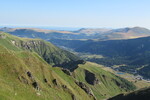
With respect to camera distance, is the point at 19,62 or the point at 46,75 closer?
the point at 19,62

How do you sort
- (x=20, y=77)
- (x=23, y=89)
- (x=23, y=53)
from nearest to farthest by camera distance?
(x=23, y=89) < (x=20, y=77) < (x=23, y=53)

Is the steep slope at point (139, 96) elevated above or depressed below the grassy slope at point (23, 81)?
below

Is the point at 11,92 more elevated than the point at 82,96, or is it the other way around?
the point at 11,92

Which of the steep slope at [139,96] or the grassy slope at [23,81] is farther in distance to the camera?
the steep slope at [139,96]

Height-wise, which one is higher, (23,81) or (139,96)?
(23,81)

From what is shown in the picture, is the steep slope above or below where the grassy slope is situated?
below

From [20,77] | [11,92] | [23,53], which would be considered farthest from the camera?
[23,53]

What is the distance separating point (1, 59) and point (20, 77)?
18875 mm

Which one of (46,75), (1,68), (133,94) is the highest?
(1,68)

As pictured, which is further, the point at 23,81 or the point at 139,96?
the point at 139,96

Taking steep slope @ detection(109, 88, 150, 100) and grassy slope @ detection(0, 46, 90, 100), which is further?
steep slope @ detection(109, 88, 150, 100)

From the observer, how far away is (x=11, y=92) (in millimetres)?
119375

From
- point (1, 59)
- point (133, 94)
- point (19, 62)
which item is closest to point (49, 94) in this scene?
point (19, 62)

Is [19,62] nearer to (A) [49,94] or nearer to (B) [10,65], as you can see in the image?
(B) [10,65]
